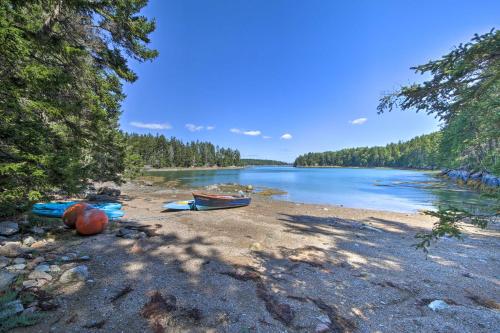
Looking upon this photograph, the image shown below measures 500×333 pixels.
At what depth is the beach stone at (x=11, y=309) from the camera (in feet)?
10.1

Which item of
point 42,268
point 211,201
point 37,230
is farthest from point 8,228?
point 211,201

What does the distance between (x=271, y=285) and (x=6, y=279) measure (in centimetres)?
483

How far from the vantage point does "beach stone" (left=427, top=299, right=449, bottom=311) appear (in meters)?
4.21

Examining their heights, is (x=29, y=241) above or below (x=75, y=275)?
above

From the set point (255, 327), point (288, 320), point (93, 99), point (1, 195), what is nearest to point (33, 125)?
point (1, 195)

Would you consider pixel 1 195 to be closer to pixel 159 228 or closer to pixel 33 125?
pixel 33 125

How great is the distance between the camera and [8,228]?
6020 millimetres

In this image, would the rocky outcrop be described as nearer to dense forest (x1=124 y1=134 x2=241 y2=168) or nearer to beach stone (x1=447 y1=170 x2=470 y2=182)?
beach stone (x1=447 y1=170 x2=470 y2=182)

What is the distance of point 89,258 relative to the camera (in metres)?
5.43

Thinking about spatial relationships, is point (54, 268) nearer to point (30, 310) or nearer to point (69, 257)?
point (69, 257)

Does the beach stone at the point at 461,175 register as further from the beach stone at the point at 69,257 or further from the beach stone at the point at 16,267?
the beach stone at the point at 16,267

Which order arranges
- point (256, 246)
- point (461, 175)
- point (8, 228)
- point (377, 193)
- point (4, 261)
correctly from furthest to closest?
point (461, 175) < point (377, 193) < point (256, 246) < point (8, 228) < point (4, 261)

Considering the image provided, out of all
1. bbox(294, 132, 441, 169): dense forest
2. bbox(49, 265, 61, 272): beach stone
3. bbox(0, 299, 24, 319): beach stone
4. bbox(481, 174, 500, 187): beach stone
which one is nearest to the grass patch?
bbox(0, 299, 24, 319): beach stone

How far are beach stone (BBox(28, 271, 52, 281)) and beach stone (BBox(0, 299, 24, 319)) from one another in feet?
2.91
